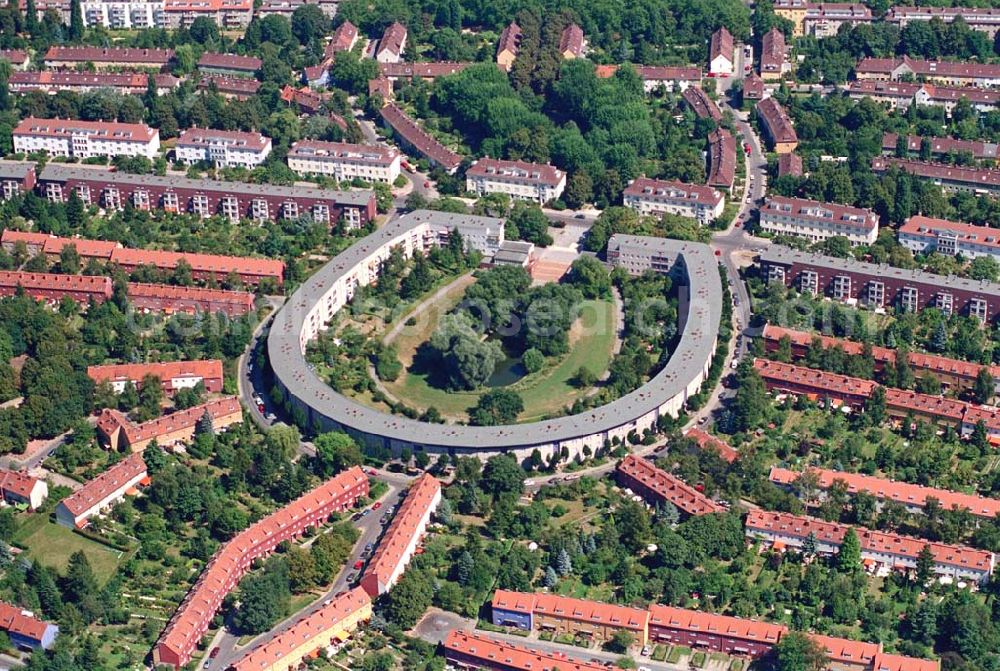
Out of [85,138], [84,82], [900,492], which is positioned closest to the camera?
[900,492]

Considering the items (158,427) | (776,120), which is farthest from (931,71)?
(158,427)

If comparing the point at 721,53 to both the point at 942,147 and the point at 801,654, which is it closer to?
the point at 942,147

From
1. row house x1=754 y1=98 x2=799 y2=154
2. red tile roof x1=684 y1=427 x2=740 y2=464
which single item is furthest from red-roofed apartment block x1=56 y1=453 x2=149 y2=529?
row house x1=754 y1=98 x2=799 y2=154

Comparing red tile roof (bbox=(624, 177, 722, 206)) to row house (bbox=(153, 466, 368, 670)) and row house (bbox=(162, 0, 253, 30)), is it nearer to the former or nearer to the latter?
row house (bbox=(153, 466, 368, 670))

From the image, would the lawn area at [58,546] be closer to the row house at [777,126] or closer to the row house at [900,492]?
the row house at [900,492]

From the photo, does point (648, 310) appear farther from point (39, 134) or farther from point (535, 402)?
point (39, 134)
